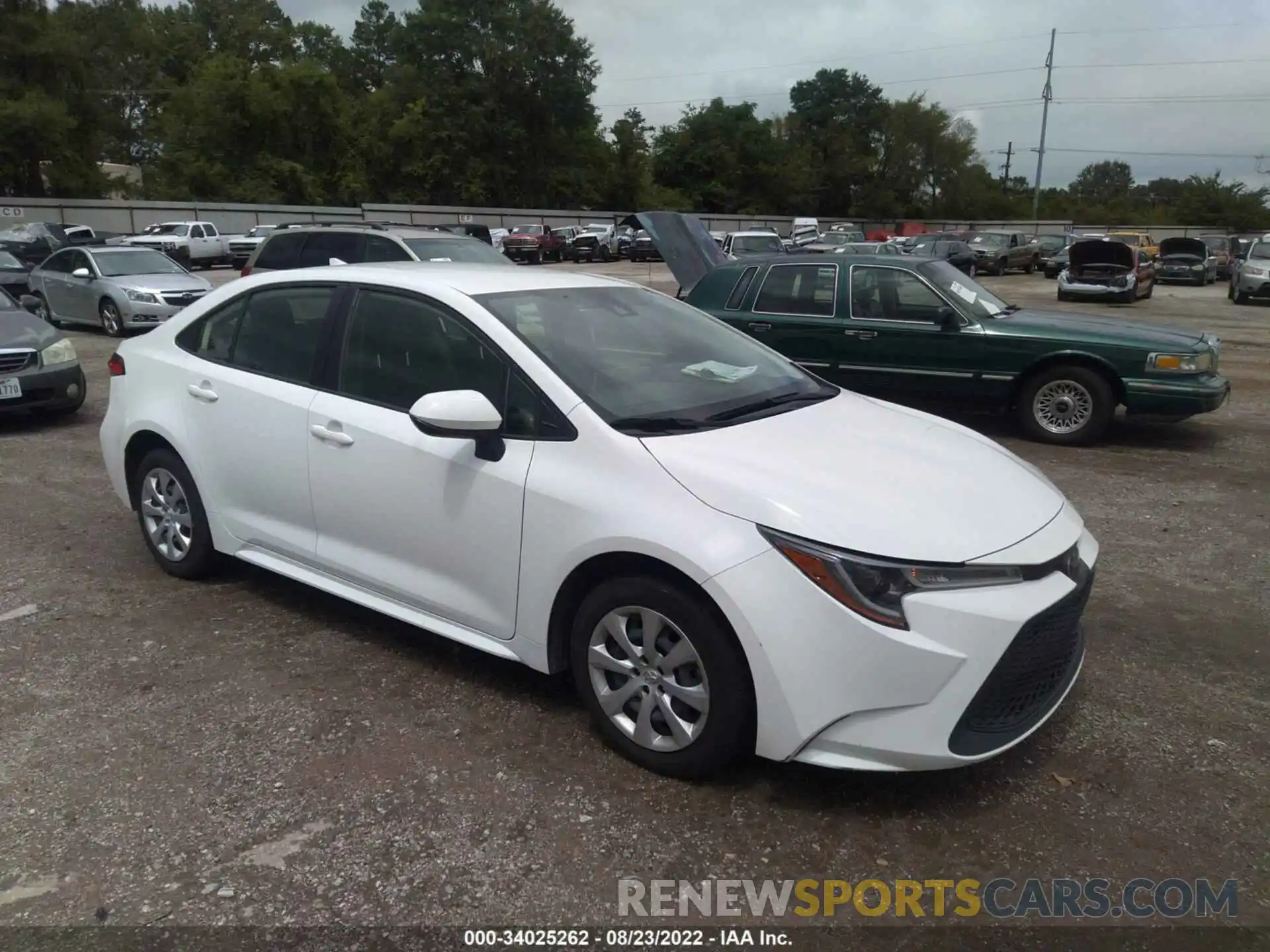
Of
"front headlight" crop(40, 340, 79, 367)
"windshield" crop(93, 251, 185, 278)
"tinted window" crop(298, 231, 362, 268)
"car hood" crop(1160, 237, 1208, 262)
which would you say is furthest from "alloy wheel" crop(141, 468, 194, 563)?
"car hood" crop(1160, 237, 1208, 262)

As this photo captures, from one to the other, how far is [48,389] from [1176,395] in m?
9.52

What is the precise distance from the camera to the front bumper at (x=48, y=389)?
8406mm

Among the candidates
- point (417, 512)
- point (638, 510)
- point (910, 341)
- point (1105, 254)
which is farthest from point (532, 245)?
point (638, 510)

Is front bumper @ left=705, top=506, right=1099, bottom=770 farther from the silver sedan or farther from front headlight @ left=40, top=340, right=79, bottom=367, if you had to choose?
the silver sedan

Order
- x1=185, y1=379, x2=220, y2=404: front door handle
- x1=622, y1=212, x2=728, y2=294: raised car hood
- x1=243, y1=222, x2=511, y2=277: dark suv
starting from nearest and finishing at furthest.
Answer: x1=185, y1=379, x2=220, y2=404: front door handle, x1=243, y1=222, x2=511, y2=277: dark suv, x1=622, y1=212, x2=728, y2=294: raised car hood

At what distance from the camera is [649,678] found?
3.25 m

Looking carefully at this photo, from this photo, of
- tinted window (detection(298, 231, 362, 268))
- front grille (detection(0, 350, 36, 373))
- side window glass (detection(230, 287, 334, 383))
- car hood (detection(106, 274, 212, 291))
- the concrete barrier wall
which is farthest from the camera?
the concrete barrier wall

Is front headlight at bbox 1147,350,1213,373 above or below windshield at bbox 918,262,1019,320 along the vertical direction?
below

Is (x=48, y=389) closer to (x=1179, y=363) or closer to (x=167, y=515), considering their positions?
(x=167, y=515)

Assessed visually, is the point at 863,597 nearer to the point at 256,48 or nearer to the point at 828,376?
the point at 828,376

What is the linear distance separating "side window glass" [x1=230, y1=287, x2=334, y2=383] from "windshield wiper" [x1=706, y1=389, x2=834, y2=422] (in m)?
1.83

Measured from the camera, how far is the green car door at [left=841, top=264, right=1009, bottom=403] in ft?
28.5

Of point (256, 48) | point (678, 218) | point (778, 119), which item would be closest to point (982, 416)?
point (678, 218)

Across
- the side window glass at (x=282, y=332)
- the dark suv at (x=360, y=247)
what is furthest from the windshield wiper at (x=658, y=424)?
the dark suv at (x=360, y=247)
